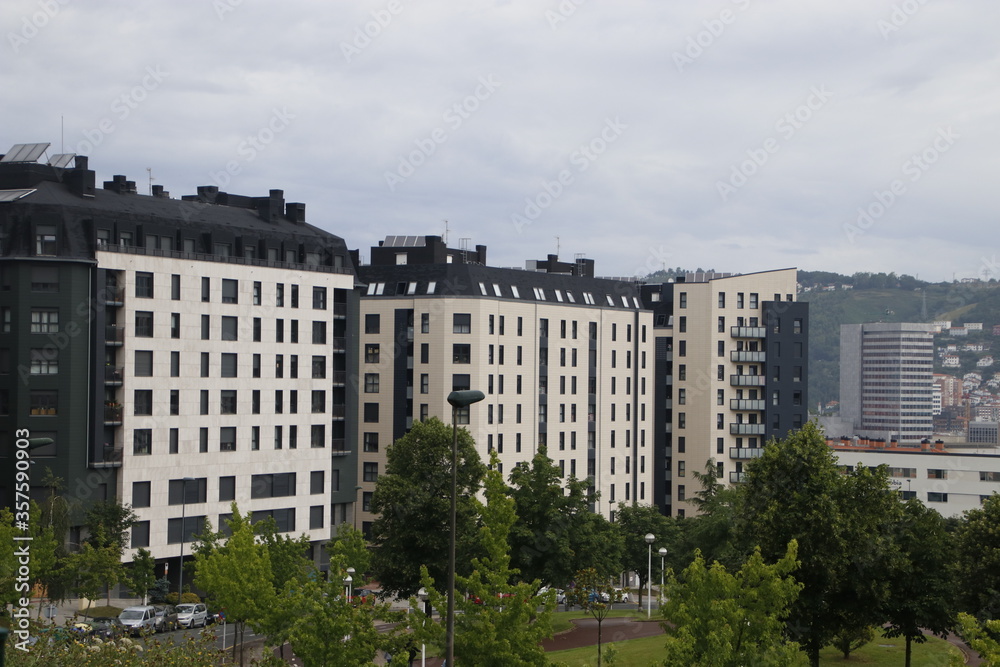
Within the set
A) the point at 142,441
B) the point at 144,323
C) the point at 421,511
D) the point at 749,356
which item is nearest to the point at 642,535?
the point at 421,511

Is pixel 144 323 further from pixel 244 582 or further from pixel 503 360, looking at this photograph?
pixel 244 582

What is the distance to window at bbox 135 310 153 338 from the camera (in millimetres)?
87875

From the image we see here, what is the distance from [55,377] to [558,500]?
3704cm

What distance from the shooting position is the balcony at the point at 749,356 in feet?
467

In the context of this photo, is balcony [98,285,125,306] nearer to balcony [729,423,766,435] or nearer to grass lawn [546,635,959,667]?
grass lawn [546,635,959,667]

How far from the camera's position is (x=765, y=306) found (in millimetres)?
143750

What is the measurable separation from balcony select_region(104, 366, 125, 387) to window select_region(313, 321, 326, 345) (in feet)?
59.1

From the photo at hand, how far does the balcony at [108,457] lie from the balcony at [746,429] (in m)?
76.8

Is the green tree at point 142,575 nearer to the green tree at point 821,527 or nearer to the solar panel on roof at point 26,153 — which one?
the solar panel on roof at point 26,153

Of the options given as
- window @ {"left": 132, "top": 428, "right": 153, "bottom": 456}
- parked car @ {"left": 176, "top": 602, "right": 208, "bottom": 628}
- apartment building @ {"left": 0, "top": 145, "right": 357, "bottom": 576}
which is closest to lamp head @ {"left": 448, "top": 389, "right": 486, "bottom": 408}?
parked car @ {"left": 176, "top": 602, "right": 208, "bottom": 628}

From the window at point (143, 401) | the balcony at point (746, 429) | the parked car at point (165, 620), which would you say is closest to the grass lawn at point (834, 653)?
the parked car at point (165, 620)

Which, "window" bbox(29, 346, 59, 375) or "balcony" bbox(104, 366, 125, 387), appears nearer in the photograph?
"window" bbox(29, 346, 59, 375)

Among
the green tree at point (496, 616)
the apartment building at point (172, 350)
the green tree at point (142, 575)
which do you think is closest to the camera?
the green tree at point (496, 616)

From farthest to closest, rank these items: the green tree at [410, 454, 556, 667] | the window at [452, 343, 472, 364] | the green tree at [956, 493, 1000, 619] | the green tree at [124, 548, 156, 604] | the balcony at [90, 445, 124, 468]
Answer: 1. the window at [452, 343, 472, 364]
2. the balcony at [90, 445, 124, 468]
3. the green tree at [124, 548, 156, 604]
4. the green tree at [956, 493, 1000, 619]
5. the green tree at [410, 454, 556, 667]
